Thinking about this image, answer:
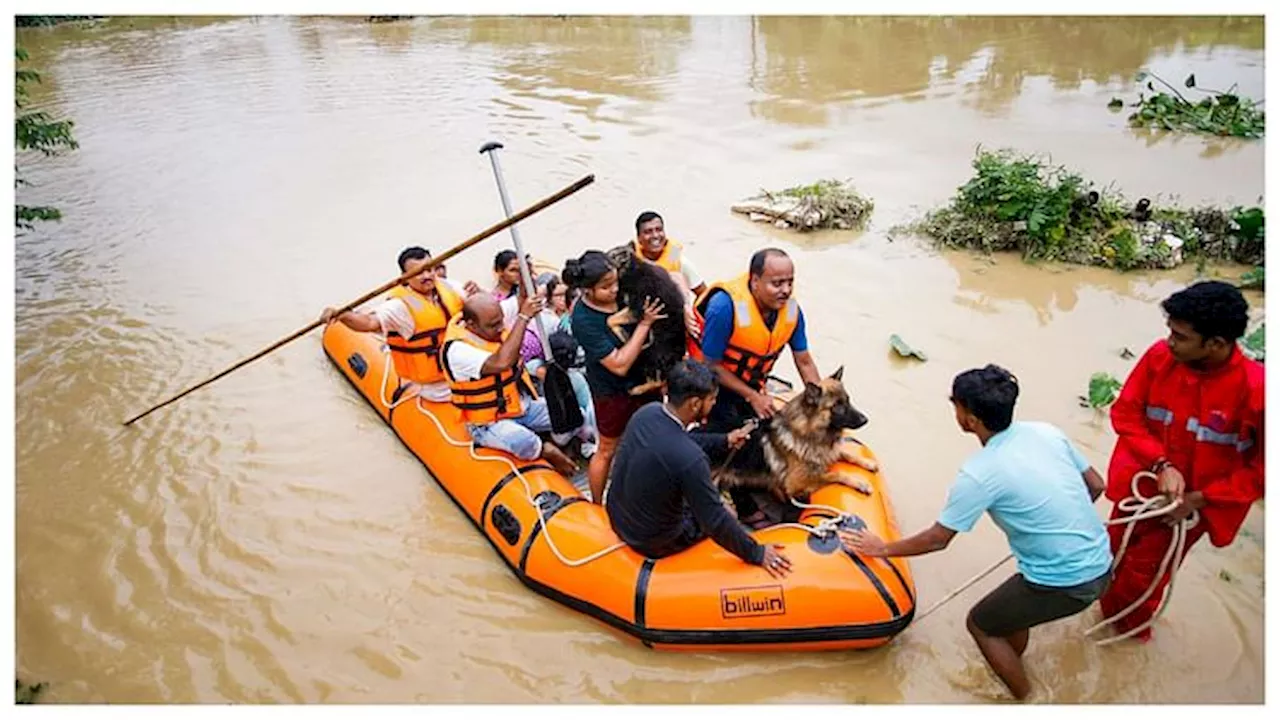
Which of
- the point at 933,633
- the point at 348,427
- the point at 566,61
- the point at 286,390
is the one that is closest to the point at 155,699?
the point at 348,427

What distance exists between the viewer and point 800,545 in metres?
3.31

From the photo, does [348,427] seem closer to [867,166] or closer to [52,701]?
[52,701]

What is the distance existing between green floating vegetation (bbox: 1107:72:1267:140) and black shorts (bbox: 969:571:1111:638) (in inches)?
361

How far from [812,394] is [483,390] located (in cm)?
159

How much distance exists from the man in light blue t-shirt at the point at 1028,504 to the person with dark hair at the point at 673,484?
2.04 feet

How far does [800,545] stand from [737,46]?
14.9 metres

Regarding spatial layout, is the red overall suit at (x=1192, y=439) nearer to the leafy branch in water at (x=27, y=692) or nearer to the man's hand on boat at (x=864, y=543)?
the man's hand on boat at (x=864, y=543)

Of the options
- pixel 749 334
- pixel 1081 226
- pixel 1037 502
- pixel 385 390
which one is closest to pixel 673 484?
pixel 749 334

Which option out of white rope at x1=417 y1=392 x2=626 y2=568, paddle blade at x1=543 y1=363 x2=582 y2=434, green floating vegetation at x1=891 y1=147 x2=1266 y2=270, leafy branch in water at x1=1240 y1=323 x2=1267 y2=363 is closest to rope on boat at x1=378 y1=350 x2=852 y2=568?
white rope at x1=417 y1=392 x2=626 y2=568

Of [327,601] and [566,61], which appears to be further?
[566,61]

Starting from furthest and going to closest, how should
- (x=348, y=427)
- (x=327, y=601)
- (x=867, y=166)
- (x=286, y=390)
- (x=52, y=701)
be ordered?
(x=867, y=166)
(x=286, y=390)
(x=348, y=427)
(x=327, y=601)
(x=52, y=701)

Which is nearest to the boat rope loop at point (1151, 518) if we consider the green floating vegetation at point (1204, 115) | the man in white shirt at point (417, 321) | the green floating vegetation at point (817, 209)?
the man in white shirt at point (417, 321)

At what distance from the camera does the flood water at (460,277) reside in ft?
11.2

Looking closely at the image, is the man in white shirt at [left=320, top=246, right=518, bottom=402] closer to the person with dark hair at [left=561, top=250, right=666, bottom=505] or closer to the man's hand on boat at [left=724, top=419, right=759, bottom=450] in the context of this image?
the person with dark hair at [left=561, top=250, right=666, bottom=505]
